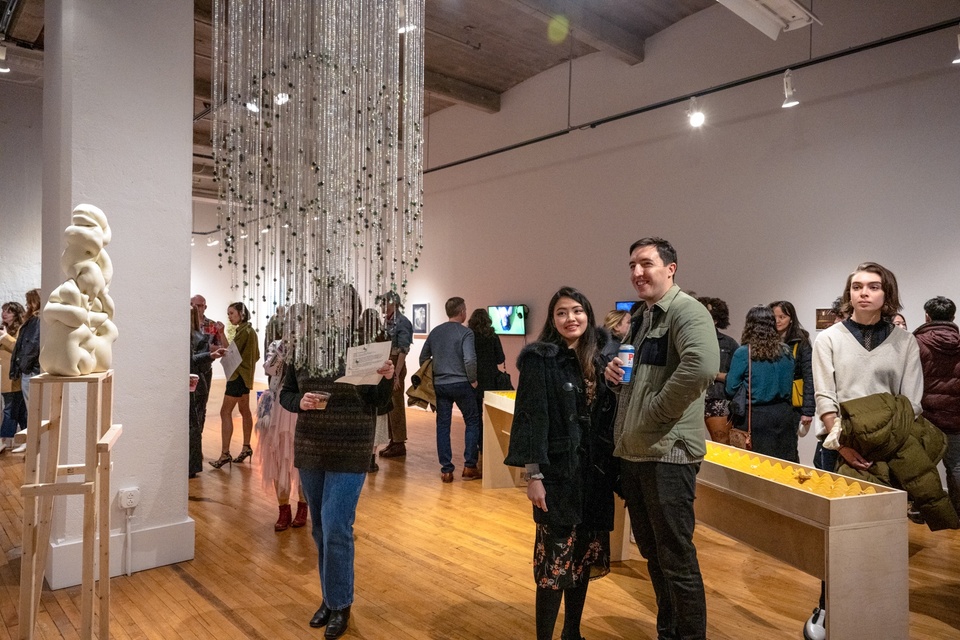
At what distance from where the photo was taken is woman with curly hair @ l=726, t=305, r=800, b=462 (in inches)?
153

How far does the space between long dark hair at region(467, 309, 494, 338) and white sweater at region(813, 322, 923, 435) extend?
3.28 meters

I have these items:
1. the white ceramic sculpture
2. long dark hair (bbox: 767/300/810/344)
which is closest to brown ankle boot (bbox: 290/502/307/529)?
the white ceramic sculpture

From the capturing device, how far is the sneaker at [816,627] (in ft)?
8.47

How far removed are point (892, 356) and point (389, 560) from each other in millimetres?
2642

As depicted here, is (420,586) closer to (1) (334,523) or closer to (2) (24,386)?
(1) (334,523)

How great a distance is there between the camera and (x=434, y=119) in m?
10.4

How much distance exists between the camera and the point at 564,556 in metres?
2.23

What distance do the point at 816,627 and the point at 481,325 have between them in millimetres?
3521

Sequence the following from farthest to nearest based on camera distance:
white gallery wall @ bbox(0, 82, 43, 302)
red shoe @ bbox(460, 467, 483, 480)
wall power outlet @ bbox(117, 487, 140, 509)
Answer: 1. white gallery wall @ bbox(0, 82, 43, 302)
2. red shoe @ bbox(460, 467, 483, 480)
3. wall power outlet @ bbox(117, 487, 140, 509)

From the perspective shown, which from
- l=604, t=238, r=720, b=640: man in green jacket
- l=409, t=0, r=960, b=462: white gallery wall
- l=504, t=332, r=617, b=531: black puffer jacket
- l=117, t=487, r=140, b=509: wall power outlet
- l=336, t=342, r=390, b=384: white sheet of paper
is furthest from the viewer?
l=409, t=0, r=960, b=462: white gallery wall

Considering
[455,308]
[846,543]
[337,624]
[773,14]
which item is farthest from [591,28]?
[337,624]

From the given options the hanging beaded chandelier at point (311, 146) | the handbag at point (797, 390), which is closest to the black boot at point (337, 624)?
the hanging beaded chandelier at point (311, 146)

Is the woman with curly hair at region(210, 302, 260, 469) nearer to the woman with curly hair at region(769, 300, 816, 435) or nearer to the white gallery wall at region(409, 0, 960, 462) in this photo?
the white gallery wall at region(409, 0, 960, 462)

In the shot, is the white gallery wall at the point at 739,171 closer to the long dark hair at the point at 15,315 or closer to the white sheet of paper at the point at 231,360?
the white sheet of paper at the point at 231,360
